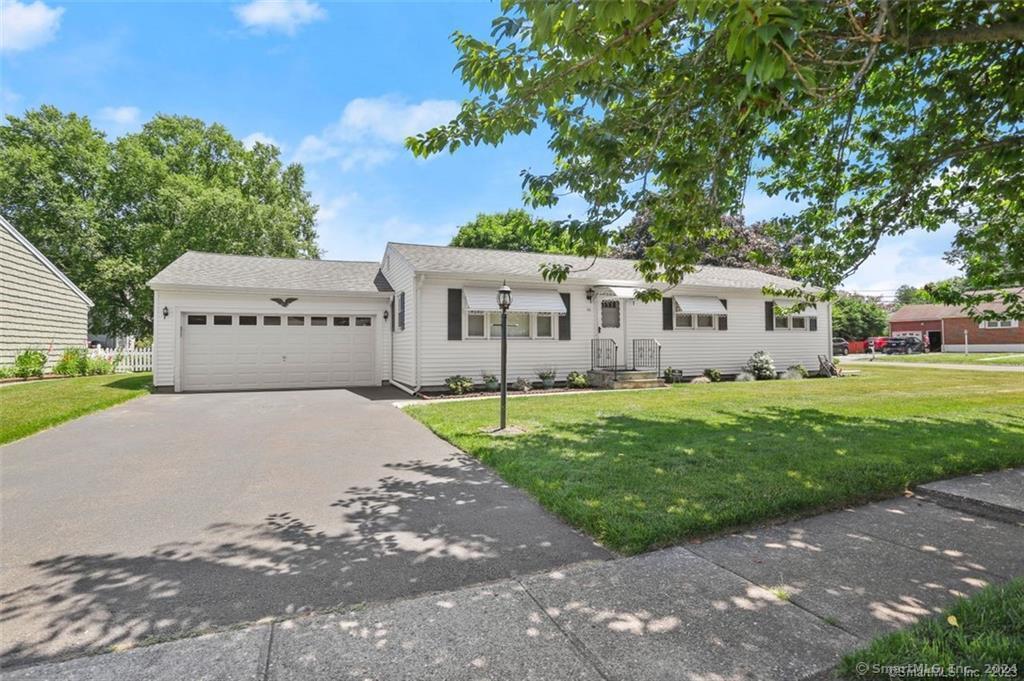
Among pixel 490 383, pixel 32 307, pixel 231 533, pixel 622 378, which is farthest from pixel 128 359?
pixel 231 533

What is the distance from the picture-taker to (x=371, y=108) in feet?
42.5

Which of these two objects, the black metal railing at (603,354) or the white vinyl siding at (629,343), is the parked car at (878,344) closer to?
the white vinyl siding at (629,343)

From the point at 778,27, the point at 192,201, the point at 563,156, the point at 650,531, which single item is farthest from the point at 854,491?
the point at 192,201

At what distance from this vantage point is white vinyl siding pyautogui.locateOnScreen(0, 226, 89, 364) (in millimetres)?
13766

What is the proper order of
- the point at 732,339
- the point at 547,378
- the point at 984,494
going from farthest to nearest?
the point at 732,339, the point at 547,378, the point at 984,494

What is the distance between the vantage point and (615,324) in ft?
48.2

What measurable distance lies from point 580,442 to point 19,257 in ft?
58.6

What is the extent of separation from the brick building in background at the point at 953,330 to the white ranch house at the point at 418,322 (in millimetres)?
33308

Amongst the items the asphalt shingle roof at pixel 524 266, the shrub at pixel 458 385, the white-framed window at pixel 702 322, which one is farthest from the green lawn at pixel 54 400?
the white-framed window at pixel 702 322

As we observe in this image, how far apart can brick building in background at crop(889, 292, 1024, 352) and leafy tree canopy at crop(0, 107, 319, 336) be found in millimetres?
48242

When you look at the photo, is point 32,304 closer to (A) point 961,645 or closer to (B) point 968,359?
(A) point 961,645

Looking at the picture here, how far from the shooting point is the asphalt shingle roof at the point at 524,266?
13086mm

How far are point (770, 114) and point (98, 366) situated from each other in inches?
826

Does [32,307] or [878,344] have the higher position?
[32,307]
